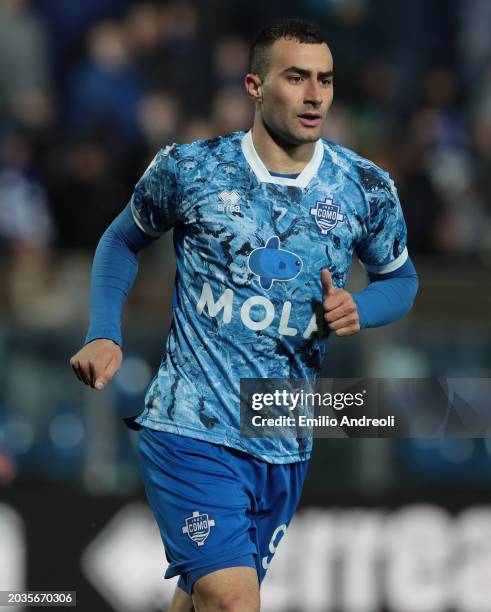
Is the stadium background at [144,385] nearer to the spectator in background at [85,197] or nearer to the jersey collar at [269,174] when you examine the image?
the spectator in background at [85,197]

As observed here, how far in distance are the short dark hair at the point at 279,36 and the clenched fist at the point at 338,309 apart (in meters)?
0.81

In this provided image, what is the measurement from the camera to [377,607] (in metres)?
7.98

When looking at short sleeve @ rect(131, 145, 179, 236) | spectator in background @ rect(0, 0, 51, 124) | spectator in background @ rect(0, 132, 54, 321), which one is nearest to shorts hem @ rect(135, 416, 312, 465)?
short sleeve @ rect(131, 145, 179, 236)

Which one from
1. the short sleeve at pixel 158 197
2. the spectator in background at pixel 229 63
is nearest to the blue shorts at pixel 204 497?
the short sleeve at pixel 158 197

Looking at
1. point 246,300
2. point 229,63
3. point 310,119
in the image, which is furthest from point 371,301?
point 229,63

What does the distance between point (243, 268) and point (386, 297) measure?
591 millimetres

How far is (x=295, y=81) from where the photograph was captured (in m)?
4.86

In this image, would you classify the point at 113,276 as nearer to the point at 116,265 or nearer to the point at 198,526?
the point at 116,265

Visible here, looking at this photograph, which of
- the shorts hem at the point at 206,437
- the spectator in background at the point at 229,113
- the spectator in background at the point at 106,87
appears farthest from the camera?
the spectator in background at the point at 106,87

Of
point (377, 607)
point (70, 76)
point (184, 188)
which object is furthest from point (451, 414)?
point (70, 76)

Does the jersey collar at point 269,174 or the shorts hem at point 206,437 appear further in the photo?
the jersey collar at point 269,174

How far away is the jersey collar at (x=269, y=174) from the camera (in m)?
4.91

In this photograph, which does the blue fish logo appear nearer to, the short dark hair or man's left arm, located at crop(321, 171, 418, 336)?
man's left arm, located at crop(321, 171, 418, 336)

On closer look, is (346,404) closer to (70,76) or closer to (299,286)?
(299,286)
